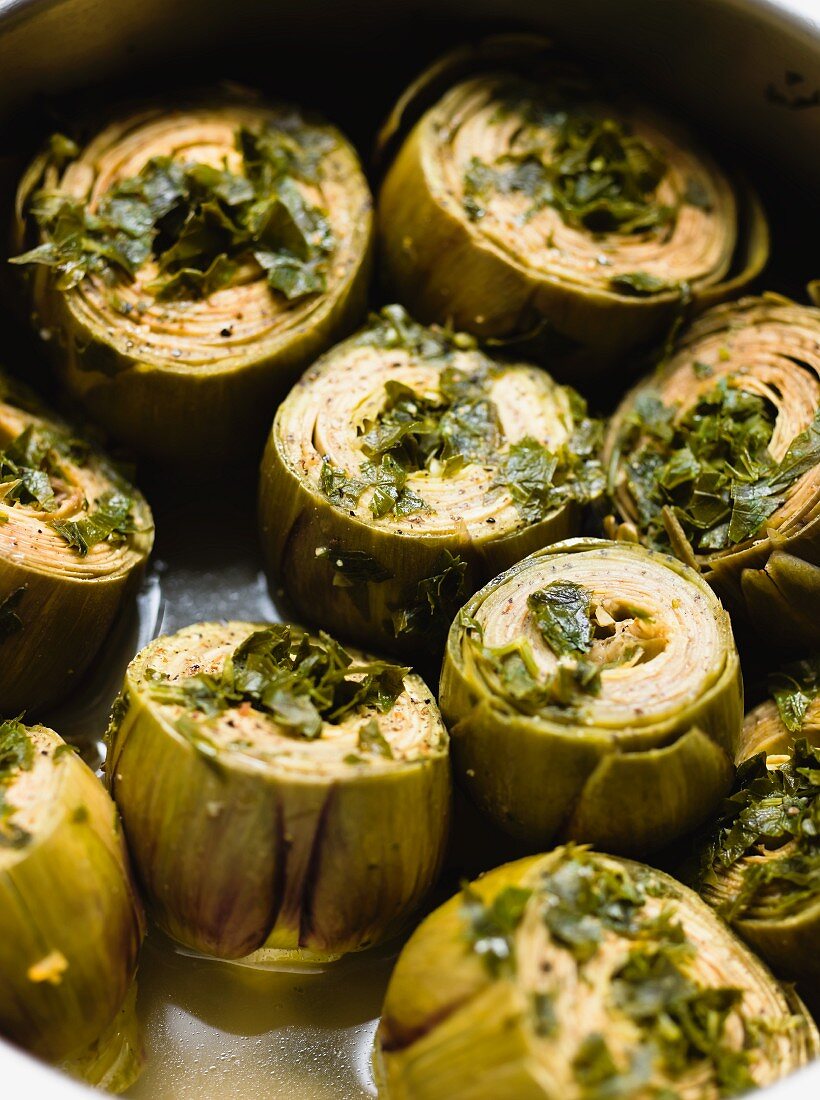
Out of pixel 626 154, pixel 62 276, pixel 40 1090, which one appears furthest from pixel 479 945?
pixel 626 154

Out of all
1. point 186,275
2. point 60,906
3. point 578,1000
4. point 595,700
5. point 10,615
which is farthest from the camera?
point 186,275

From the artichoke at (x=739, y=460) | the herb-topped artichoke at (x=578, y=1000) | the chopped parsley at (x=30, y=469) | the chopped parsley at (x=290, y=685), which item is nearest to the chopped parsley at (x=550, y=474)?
the artichoke at (x=739, y=460)

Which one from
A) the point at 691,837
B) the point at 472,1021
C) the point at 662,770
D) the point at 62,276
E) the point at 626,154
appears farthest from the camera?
the point at 626,154

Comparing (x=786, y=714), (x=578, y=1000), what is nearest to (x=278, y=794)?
(x=578, y=1000)

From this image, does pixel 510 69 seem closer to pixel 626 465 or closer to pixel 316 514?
pixel 626 465

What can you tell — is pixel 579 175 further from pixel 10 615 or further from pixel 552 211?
pixel 10 615

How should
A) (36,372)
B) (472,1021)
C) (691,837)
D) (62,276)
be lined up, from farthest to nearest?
(36,372) < (62,276) < (691,837) < (472,1021)

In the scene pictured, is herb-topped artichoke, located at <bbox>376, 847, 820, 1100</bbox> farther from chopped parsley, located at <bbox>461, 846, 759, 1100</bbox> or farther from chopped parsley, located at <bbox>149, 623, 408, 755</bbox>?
chopped parsley, located at <bbox>149, 623, 408, 755</bbox>
